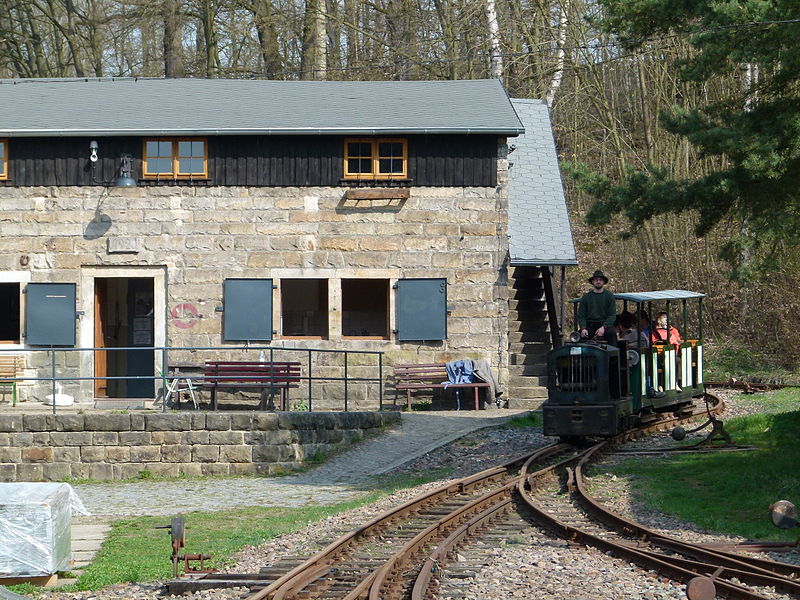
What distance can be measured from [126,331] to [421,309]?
6.20m

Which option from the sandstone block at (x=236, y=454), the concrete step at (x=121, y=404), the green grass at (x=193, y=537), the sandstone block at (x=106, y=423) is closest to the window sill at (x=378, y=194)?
the concrete step at (x=121, y=404)

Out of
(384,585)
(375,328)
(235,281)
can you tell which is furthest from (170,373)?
(384,585)

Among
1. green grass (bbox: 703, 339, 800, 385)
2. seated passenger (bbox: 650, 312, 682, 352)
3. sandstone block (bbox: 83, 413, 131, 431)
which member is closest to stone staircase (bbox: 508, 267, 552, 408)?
seated passenger (bbox: 650, 312, 682, 352)

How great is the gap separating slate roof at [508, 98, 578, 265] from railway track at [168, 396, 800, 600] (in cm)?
962

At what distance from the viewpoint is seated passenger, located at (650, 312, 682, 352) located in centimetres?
2003

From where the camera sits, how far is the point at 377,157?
2442cm

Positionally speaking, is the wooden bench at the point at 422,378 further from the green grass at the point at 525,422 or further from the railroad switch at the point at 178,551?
the railroad switch at the point at 178,551

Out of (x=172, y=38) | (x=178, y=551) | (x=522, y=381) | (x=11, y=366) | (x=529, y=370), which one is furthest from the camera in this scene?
(x=172, y=38)

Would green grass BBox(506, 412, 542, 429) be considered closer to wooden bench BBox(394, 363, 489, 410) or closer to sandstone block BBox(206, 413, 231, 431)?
wooden bench BBox(394, 363, 489, 410)

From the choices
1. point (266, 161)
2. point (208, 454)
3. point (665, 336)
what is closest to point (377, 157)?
point (266, 161)

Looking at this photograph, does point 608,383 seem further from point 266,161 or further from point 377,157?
point 266,161

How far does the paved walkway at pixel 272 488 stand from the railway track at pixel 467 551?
2.71m

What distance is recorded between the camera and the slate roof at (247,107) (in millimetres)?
23859

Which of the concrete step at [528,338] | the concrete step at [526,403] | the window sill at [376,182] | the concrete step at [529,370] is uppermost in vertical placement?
the window sill at [376,182]
